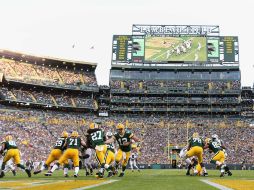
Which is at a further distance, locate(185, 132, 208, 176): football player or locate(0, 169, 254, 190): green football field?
locate(185, 132, 208, 176): football player

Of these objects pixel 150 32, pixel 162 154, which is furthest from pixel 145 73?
pixel 162 154

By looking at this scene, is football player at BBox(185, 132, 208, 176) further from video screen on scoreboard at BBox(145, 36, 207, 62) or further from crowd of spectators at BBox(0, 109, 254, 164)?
video screen on scoreboard at BBox(145, 36, 207, 62)

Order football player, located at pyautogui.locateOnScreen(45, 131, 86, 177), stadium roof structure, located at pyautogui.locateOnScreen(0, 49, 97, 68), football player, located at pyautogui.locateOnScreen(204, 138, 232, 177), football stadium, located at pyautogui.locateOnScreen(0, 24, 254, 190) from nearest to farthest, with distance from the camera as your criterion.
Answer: football player, located at pyautogui.locateOnScreen(45, 131, 86, 177) < football player, located at pyautogui.locateOnScreen(204, 138, 232, 177) < football stadium, located at pyautogui.locateOnScreen(0, 24, 254, 190) < stadium roof structure, located at pyautogui.locateOnScreen(0, 49, 97, 68)

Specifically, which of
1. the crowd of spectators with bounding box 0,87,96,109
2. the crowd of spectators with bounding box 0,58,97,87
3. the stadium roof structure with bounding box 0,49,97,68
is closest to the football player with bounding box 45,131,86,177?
the crowd of spectators with bounding box 0,87,96,109

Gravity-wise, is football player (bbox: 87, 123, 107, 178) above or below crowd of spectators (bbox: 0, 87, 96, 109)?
below

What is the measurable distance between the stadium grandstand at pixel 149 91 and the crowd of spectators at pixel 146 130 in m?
0.18

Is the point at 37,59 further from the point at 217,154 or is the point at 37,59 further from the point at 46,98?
the point at 217,154

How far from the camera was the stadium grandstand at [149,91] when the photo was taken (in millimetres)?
64875

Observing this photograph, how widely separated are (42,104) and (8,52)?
10763 millimetres

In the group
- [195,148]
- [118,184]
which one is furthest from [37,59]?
[118,184]

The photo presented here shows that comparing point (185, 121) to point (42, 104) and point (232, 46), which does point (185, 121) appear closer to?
point (232, 46)

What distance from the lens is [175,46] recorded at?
2884 inches

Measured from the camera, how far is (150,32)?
74.9 m

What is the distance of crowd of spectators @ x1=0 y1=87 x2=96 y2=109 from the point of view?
64.6 metres
